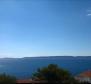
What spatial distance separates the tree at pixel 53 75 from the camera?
18.6 m

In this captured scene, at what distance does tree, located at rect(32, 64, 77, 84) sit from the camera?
61.2ft

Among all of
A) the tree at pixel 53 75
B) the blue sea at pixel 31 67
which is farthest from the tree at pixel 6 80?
the blue sea at pixel 31 67

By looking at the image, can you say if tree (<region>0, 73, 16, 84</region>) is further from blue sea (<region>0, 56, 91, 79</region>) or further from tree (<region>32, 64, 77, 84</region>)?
blue sea (<region>0, 56, 91, 79</region>)

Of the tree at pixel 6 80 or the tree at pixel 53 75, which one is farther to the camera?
the tree at pixel 53 75

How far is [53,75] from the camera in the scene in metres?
19.2

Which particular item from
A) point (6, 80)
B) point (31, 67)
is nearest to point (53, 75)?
point (6, 80)

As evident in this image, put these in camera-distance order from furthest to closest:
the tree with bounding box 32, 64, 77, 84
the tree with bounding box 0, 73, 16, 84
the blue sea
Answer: the blue sea < the tree with bounding box 32, 64, 77, 84 < the tree with bounding box 0, 73, 16, 84

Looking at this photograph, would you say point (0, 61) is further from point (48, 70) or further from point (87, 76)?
point (48, 70)

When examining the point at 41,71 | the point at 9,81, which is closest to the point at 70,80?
the point at 41,71

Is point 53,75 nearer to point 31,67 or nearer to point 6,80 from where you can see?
point 6,80

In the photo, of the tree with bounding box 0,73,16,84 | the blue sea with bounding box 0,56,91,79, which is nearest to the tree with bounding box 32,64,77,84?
the tree with bounding box 0,73,16,84

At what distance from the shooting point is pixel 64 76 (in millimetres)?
19312

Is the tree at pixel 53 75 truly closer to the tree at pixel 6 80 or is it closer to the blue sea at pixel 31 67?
the tree at pixel 6 80

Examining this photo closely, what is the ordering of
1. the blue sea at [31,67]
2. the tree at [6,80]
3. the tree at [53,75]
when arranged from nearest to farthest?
the tree at [6,80]
the tree at [53,75]
the blue sea at [31,67]
